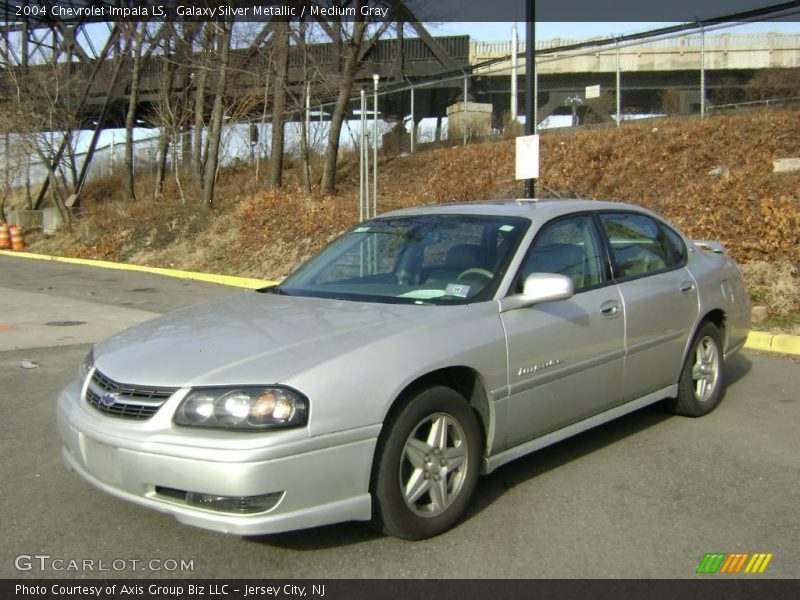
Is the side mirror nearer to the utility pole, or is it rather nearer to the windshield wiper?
the windshield wiper

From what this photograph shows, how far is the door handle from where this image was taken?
4648mm

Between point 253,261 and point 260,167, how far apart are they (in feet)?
33.0

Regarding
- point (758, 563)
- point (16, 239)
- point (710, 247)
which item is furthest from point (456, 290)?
point (16, 239)

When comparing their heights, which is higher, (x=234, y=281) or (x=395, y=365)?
(x=395, y=365)

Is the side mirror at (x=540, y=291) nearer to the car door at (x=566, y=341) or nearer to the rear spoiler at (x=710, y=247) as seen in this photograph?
the car door at (x=566, y=341)

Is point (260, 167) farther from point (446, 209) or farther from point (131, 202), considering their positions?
point (446, 209)

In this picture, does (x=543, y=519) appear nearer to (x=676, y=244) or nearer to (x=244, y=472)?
(x=244, y=472)

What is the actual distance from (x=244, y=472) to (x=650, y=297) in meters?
3.10

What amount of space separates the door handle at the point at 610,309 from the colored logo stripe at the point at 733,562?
5.08ft

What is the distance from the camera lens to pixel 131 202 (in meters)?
26.4

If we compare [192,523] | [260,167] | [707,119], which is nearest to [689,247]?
[192,523]

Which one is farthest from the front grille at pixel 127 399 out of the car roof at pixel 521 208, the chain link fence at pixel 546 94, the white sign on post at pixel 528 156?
the chain link fence at pixel 546 94

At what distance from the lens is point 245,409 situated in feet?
10.5

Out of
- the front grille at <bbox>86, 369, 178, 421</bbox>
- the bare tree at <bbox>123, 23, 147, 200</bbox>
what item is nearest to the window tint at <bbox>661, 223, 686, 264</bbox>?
the front grille at <bbox>86, 369, 178, 421</bbox>
